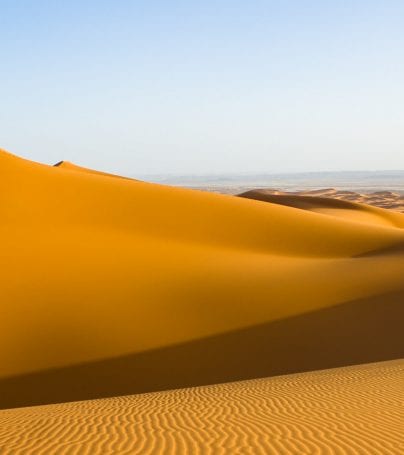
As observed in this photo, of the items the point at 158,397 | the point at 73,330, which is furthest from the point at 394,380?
the point at 73,330

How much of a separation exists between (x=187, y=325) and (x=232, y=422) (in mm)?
7203

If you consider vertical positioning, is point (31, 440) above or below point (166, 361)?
above

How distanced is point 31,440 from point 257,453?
2295mm

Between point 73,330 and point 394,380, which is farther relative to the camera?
point 73,330

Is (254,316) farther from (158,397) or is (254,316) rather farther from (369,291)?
(158,397)

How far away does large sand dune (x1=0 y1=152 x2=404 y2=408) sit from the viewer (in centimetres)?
1293

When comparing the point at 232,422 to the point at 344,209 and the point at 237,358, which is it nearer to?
the point at 237,358

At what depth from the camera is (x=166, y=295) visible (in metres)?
15.9

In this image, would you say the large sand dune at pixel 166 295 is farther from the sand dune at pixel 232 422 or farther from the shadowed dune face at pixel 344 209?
the shadowed dune face at pixel 344 209

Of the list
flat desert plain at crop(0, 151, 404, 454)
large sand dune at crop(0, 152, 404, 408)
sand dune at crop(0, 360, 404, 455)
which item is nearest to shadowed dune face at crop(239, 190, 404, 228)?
flat desert plain at crop(0, 151, 404, 454)

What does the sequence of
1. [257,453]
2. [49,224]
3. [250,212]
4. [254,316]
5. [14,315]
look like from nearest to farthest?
[257,453] → [14,315] → [254,316] → [49,224] → [250,212]

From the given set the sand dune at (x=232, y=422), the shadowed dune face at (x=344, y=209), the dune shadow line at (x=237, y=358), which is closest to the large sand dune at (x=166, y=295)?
the dune shadow line at (x=237, y=358)

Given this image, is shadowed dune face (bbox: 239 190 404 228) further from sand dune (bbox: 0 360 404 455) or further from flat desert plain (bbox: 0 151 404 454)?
sand dune (bbox: 0 360 404 455)

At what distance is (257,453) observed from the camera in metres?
5.92
